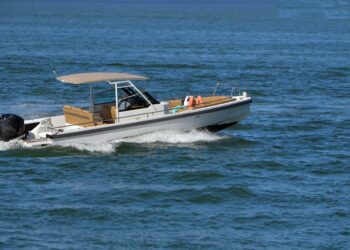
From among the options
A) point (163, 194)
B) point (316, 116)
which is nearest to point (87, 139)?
point (163, 194)

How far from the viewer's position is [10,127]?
86.8ft

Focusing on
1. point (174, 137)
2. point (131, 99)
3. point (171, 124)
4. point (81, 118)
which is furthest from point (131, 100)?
→ point (174, 137)

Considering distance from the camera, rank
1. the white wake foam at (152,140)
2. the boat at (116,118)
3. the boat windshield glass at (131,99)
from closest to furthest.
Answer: the boat at (116,118)
the white wake foam at (152,140)
the boat windshield glass at (131,99)

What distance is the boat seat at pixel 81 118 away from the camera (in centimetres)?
2753

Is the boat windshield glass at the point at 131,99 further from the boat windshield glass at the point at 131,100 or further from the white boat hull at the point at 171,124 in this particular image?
the white boat hull at the point at 171,124

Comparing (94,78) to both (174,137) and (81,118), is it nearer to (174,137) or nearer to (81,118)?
(81,118)

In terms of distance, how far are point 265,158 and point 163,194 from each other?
17.2 ft

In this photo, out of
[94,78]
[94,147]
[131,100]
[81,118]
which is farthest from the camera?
[131,100]

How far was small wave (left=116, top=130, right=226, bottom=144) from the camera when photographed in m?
28.0

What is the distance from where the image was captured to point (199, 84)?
45.5 m

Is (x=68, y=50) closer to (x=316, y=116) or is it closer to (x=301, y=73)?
(x=301, y=73)

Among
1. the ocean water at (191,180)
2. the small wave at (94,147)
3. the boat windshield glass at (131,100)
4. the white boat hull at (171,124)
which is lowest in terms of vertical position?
the ocean water at (191,180)

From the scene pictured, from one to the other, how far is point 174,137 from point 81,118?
9.46 feet

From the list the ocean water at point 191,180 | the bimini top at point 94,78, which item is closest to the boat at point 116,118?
the bimini top at point 94,78
